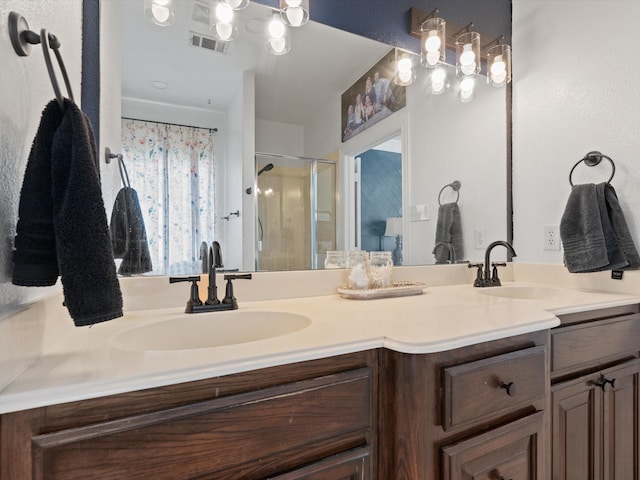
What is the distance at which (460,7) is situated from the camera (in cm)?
175

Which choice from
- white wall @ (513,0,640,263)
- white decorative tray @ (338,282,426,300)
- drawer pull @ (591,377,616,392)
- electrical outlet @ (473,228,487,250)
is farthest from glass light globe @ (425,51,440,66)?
drawer pull @ (591,377,616,392)

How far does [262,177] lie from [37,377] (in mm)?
942

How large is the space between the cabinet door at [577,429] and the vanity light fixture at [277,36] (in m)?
1.54

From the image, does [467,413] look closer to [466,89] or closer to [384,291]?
[384,291]

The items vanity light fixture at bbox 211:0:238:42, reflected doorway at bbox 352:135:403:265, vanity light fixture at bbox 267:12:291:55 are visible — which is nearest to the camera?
vanity light fixture at bbox 211:0:238:42

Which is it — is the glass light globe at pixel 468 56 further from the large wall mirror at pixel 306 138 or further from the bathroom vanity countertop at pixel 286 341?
the bathroom vanity countertop at pixel 286 341

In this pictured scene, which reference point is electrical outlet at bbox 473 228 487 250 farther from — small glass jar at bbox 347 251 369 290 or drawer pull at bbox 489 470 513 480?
drawer pull at bbox 489 470 513 480

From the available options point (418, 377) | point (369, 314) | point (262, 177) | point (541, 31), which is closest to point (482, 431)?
point (418, 377)

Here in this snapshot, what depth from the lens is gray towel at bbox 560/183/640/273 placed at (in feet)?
4.44

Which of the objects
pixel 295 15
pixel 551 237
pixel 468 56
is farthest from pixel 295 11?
pixel 551 237

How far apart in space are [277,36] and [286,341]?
3.97 ft

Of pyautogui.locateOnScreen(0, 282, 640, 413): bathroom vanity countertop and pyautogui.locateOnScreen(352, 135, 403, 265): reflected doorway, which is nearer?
pyautogui.locateOnScreen(0, 282, 640, 413): bathroom vanity countertop

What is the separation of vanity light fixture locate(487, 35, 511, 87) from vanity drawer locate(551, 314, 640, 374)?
130 cm

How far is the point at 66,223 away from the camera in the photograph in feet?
1.78
